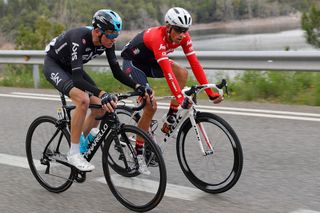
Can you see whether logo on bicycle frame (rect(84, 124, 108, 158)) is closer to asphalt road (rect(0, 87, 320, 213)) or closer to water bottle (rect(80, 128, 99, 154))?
water bottle (rect(80, 128, 99, 154))

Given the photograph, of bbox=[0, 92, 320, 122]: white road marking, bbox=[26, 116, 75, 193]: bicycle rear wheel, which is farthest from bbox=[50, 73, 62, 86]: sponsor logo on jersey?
bbox=[0, 92, 320, 122]: white road marking

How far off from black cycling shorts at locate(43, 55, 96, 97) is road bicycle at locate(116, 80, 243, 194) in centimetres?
108

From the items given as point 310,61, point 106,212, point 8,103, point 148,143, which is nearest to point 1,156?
point 106,212

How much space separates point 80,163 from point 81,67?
0.89 m

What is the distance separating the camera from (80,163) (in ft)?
16.3

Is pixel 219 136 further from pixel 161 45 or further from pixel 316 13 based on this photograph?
pixel 316 13

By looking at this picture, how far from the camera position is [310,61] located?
8.88m

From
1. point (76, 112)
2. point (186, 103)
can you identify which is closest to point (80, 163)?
point (76, 112)

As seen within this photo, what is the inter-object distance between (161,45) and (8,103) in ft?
20.8

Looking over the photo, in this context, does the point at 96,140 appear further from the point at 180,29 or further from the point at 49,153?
the point at 180,29

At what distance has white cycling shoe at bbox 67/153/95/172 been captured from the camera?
494 cm

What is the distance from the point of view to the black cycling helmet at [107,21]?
184 inches

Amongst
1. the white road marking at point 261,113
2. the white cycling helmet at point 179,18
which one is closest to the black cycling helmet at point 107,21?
the white cycling helmet at point 179,18

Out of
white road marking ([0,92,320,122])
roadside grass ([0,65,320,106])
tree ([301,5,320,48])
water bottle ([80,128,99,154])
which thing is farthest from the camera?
tree ([301,5,320,48])
